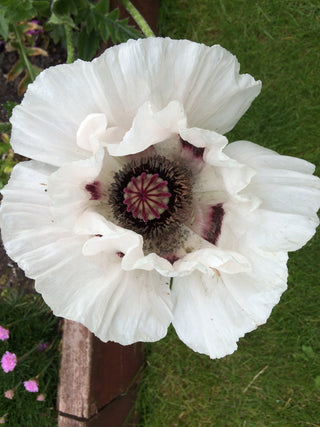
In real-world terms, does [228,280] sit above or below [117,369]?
above

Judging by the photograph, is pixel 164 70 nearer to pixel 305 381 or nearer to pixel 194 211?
pixel 194 211

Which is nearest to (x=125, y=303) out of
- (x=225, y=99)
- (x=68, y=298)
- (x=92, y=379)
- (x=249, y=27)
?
(x=68, y=298)

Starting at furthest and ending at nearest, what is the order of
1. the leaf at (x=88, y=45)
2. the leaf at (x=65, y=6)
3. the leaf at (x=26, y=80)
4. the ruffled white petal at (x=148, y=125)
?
the leaf at (x=26, y=80) < the leaf at (x=88, y=45) < the leaf at (x=65, y=6) < the ruffled white petal at (x=148, y=125)

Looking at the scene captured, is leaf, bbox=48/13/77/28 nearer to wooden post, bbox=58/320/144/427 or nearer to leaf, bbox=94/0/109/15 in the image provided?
leaf, bbox=94/0/109/15

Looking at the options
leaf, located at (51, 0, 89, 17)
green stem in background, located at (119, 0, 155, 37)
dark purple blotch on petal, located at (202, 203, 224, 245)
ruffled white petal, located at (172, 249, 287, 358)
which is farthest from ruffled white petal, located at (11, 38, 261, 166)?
leaf, located at (51, 0, 89, 17)

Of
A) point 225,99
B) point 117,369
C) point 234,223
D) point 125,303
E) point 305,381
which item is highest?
point 225,99

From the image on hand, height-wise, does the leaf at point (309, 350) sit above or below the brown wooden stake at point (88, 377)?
below

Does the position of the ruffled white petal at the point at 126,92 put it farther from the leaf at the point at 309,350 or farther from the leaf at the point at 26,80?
the leaf at the point at 309,350

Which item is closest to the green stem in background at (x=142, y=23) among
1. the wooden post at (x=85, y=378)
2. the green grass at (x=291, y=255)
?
the green grass at (x=291, y=255)
